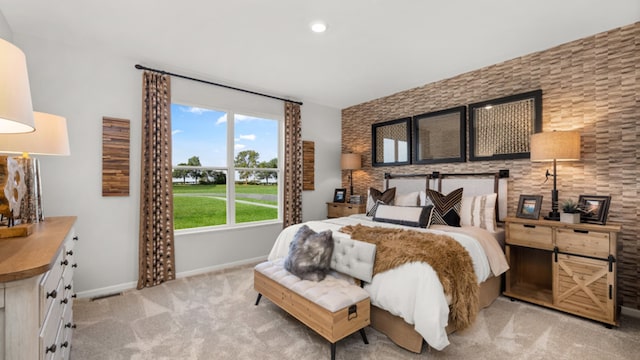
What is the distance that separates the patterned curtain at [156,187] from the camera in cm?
329

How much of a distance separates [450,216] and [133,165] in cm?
373

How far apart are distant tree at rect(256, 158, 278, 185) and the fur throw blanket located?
250cm

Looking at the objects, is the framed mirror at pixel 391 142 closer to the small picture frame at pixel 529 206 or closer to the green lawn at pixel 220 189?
the small picture frame at pixel 529 206

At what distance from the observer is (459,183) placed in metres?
3.71

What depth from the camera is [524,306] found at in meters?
2.78

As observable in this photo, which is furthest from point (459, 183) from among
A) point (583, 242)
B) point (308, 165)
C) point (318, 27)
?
point (318, 27)

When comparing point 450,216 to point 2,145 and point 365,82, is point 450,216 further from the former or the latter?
point 2,145

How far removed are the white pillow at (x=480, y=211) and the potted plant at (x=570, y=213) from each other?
0.62 m

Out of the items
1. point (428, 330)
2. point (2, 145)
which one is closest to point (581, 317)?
point (428, 330)

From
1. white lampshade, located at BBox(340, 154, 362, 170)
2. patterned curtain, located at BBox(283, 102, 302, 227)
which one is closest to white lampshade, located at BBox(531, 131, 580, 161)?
white lampshade, located at BBox(340, 154, 362, 170)

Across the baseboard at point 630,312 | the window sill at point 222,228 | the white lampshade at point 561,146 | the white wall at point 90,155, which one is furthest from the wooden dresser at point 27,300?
the baseboard at point 630,312

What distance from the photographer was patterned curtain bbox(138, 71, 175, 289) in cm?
329

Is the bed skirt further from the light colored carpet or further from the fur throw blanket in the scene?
the fur throw blanket

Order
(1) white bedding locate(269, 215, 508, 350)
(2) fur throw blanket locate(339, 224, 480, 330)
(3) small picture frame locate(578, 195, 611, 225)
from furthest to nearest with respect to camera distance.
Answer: (3) small picture frame locate(578, 195, 611, 225) < (2) fur throw blanket locate(339, 224, 480, 330) < (1) white bedding locate(269, 215, 508, 350)
